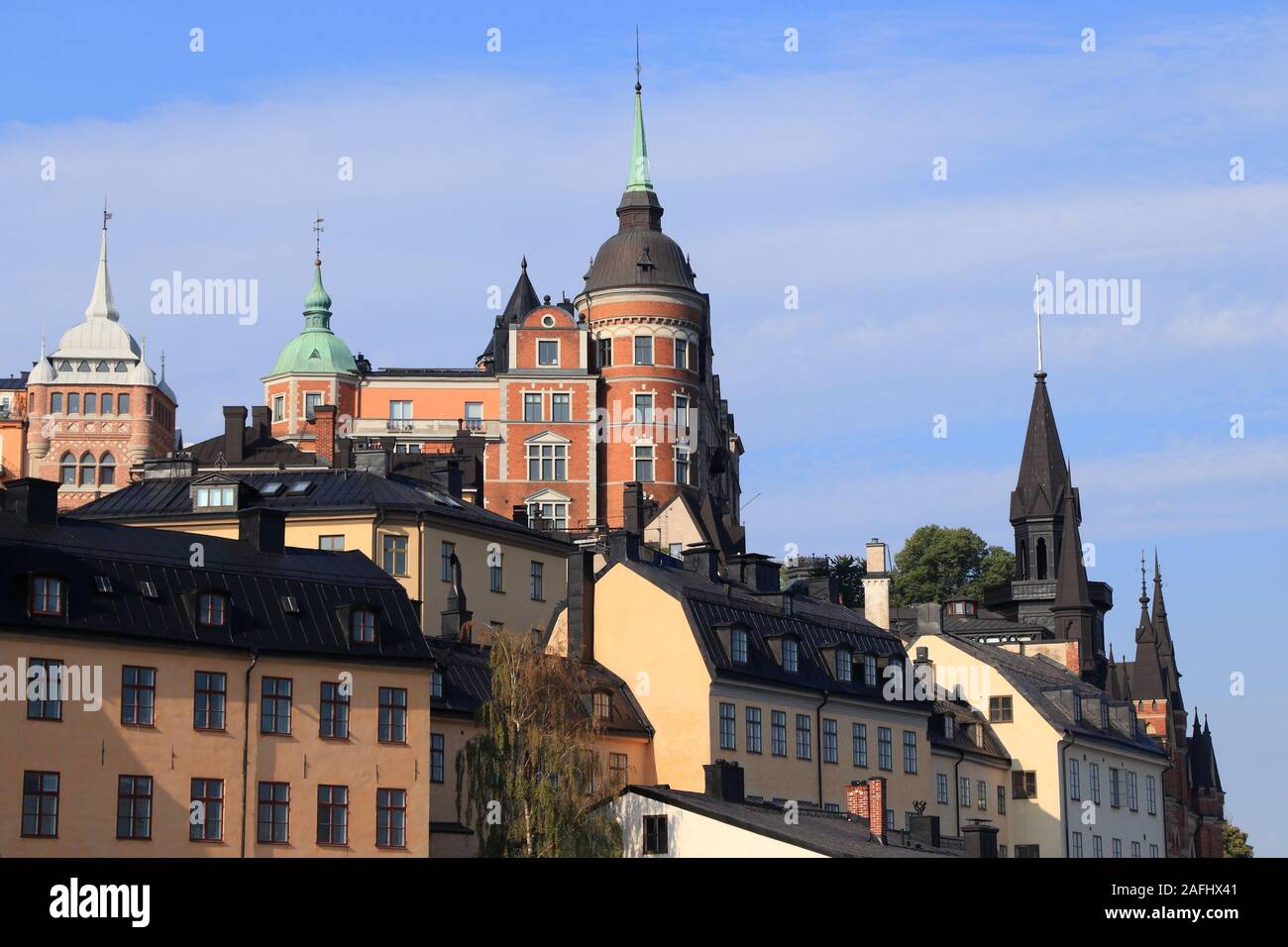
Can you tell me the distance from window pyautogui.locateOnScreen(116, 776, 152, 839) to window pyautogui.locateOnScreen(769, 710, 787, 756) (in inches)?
889

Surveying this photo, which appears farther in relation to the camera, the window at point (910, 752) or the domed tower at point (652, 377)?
the domed tower at point (652, 377)

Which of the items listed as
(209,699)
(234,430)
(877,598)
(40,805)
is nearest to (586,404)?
(234,430)

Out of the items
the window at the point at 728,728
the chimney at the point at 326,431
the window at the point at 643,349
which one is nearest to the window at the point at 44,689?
the window at the point at 728,728

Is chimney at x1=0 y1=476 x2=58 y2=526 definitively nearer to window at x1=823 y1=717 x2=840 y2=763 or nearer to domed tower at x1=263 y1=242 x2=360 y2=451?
window at x1=823 y1=717 x2=840 y2=763

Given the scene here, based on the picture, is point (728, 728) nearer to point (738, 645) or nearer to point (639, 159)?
point (738, 645)

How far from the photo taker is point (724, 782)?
6525 cm

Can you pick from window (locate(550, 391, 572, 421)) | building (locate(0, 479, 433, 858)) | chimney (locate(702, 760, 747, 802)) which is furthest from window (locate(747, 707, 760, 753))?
window (locate(550, 391, 572, 421))

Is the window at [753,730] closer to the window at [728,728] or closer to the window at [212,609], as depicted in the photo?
the window at [728,728]

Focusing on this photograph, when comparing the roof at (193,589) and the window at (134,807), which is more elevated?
the roof at (193,589)

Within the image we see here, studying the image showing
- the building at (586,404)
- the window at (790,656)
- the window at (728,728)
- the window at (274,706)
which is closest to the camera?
the window at (274,706)

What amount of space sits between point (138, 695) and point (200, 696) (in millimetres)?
1623

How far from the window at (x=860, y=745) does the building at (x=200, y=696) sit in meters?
19.9

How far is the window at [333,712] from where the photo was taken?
59188 mm
